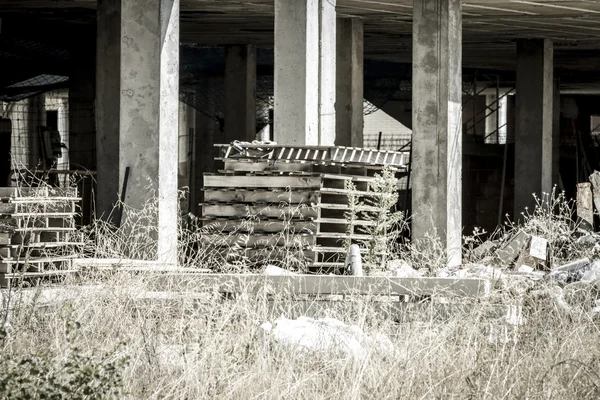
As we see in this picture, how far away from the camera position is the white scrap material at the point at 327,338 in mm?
6938

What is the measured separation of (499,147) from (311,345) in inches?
768

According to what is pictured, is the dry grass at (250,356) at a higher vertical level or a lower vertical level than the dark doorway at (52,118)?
lower

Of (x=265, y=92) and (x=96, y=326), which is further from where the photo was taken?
(x=265, y=92)

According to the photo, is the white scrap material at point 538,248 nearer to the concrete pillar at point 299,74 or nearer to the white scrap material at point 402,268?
the white scrap material at point 402,268

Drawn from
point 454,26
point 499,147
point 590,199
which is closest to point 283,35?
point 454,26

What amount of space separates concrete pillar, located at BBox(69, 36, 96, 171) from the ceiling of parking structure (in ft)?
2.79

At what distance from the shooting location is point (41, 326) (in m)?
7.77

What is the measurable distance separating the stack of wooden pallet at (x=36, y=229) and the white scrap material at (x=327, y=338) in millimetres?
3162

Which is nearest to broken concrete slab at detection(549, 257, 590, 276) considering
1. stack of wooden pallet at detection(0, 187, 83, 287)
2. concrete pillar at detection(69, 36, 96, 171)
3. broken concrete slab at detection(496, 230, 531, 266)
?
broken concrete slab at detection(496, 230, 531, 266)

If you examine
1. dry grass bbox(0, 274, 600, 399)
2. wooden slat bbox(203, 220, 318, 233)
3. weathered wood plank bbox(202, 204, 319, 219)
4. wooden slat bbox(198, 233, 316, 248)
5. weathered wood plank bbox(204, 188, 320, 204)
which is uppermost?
weathered wood plank bbox(204, 188, 320, 204)

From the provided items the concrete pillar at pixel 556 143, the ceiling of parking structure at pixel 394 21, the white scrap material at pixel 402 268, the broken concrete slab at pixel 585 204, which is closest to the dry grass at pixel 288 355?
the white scrap material at pixel 402 268

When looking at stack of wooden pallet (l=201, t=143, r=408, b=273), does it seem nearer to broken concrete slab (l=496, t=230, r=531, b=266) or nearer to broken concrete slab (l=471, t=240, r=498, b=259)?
broken concrete slab (l=496, t=230, r=531, b=266)

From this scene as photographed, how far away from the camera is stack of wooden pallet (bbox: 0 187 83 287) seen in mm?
9953

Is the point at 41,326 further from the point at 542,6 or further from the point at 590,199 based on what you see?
the point at 542,6
